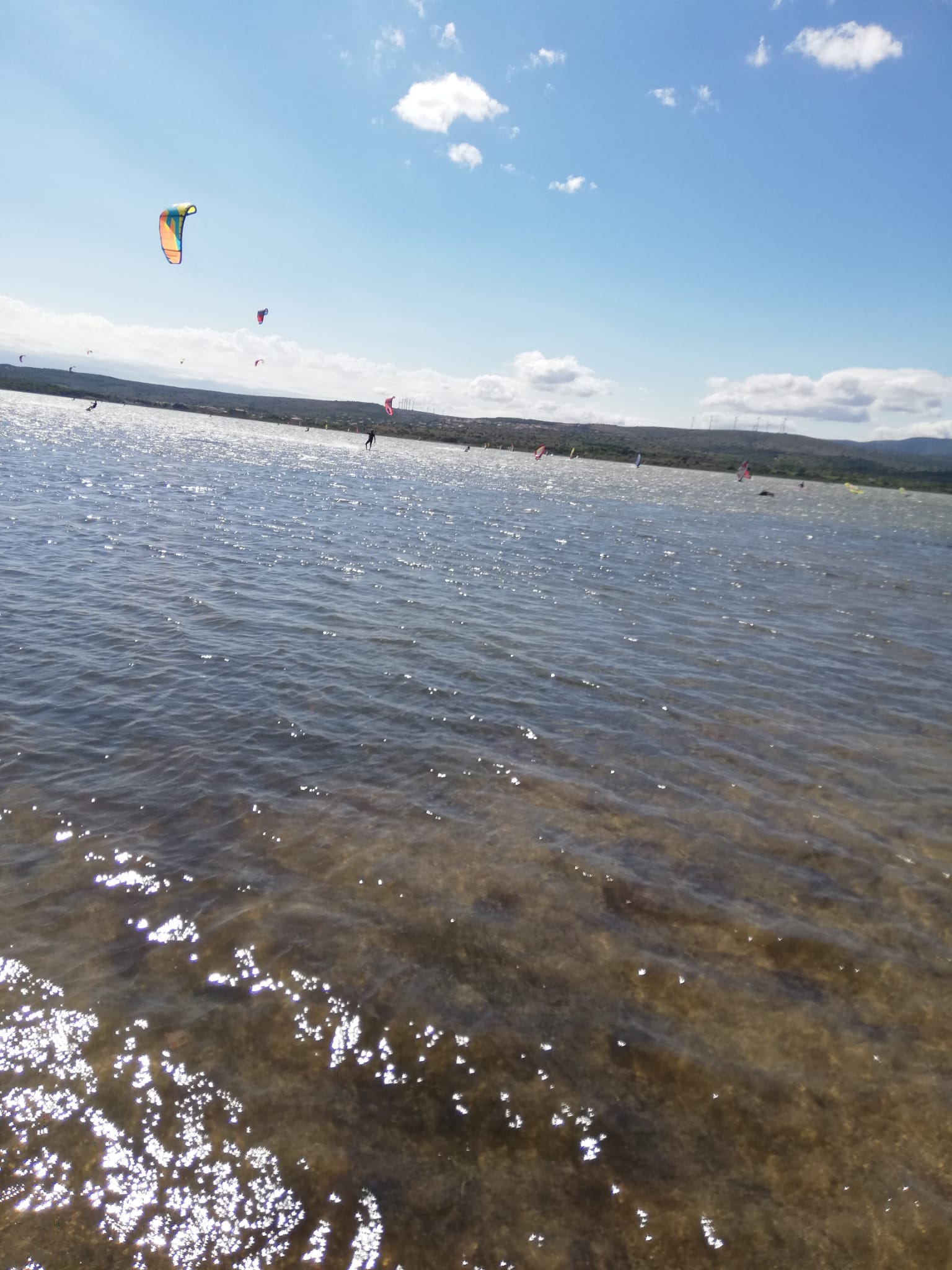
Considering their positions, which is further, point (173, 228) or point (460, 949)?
point (173, 228)

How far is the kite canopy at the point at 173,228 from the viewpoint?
81.9 feet

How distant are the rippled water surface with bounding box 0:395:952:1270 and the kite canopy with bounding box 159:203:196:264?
51.1 feet

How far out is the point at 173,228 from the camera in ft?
83.6

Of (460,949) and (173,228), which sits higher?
(173,228)

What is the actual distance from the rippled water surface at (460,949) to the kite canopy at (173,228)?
15.6 meters

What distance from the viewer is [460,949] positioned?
22.4 ft

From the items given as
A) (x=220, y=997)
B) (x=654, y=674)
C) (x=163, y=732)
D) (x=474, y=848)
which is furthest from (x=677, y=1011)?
(x=654, y=674)

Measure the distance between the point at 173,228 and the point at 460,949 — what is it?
28942 mm

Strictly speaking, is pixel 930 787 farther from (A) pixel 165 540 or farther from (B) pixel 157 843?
(A) pixel 165 540

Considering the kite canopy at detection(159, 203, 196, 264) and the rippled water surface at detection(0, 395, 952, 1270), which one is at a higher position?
the kite canopy at detection(159, 203, 196, 264)

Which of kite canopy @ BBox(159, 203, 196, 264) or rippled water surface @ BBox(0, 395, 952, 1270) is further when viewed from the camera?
kite canopy @ BBox(159, 203, 196, 264)

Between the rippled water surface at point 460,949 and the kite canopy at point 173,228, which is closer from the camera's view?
the rippled water surface at point 460,949

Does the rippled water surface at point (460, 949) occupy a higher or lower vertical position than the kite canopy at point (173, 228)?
lower

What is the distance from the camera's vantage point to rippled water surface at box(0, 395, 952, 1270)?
183 inches
